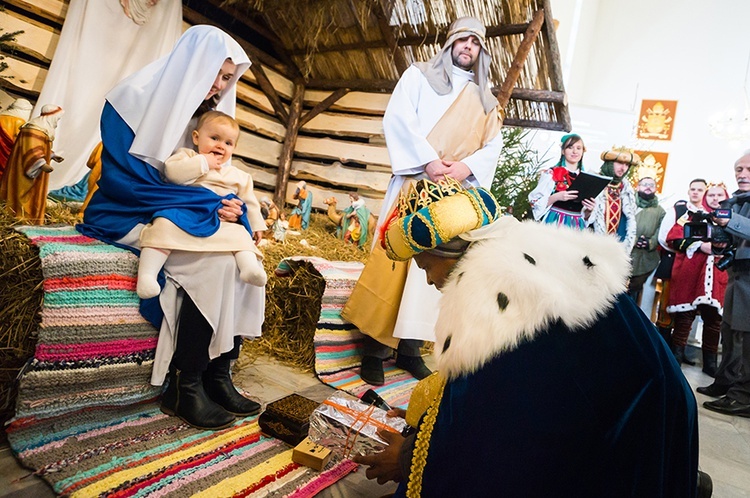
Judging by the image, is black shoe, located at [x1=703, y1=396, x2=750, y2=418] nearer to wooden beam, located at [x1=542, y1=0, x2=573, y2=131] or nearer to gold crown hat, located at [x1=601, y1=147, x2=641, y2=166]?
gold crown hat, located at [x1=601, y1=147, x2=641, y2=166]

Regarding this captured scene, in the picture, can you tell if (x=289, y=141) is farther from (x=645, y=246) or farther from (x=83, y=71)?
(x=645, y=246)

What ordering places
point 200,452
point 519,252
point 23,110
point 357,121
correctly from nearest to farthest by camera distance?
point 519,252, point 200,452, point 23,110, point 357,121

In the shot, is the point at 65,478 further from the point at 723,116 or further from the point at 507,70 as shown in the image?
the point at 723,116

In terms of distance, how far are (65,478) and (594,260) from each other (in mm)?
1662

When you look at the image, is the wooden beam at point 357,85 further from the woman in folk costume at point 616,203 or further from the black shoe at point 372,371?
the black shoe at point 372,371

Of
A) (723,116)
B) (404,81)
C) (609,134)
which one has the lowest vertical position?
(404,81)

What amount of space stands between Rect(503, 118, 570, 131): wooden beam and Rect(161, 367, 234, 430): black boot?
4.80m

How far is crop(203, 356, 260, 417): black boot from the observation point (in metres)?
1.95

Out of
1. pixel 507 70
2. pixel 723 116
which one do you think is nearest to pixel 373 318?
pixel 507 70

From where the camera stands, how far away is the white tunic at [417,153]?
2.63m

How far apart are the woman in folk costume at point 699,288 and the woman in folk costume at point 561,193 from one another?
1406 mm

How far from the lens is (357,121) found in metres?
6.16

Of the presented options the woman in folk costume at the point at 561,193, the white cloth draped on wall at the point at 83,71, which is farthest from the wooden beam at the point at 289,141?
the woman in folk costume at the point at 561,193

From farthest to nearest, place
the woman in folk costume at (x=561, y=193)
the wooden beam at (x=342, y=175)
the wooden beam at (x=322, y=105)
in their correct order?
the wooden beam at (x=322, y=105)
the wooden beam at (x=342, y=175)
the woman in folk costume at (x=561, y=193)
